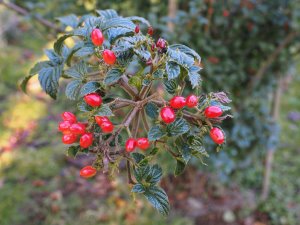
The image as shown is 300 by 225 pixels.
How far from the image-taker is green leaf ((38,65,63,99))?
1000mm

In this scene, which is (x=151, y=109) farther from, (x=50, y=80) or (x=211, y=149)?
(x=211, y=149)

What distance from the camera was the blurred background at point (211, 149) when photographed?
224 cm

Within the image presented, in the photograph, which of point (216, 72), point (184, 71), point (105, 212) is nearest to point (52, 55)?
point (184, 71)

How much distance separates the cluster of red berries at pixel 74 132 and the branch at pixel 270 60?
1949 millimetres

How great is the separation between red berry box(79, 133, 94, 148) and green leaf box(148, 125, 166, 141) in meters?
0.13

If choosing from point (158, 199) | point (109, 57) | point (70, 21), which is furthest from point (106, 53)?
point (70, 21)

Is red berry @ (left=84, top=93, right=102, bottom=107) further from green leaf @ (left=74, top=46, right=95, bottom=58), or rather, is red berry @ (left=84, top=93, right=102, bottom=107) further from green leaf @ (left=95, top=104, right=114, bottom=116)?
green leaf @ (left=74, top=46, right=95, bottom=58)

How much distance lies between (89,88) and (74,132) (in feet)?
0.35

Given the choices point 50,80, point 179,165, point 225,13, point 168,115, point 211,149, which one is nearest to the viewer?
point 168,115

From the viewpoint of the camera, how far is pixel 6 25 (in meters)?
5.60

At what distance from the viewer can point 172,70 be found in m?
0.78

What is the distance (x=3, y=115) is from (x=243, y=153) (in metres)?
2.70

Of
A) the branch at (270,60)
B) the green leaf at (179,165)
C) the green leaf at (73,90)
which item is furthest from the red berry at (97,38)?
the branch at (270,60)

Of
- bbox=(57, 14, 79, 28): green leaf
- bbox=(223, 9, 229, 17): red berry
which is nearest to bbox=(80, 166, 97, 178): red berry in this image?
bbox=(57, 14, 79, 28): green leaf
